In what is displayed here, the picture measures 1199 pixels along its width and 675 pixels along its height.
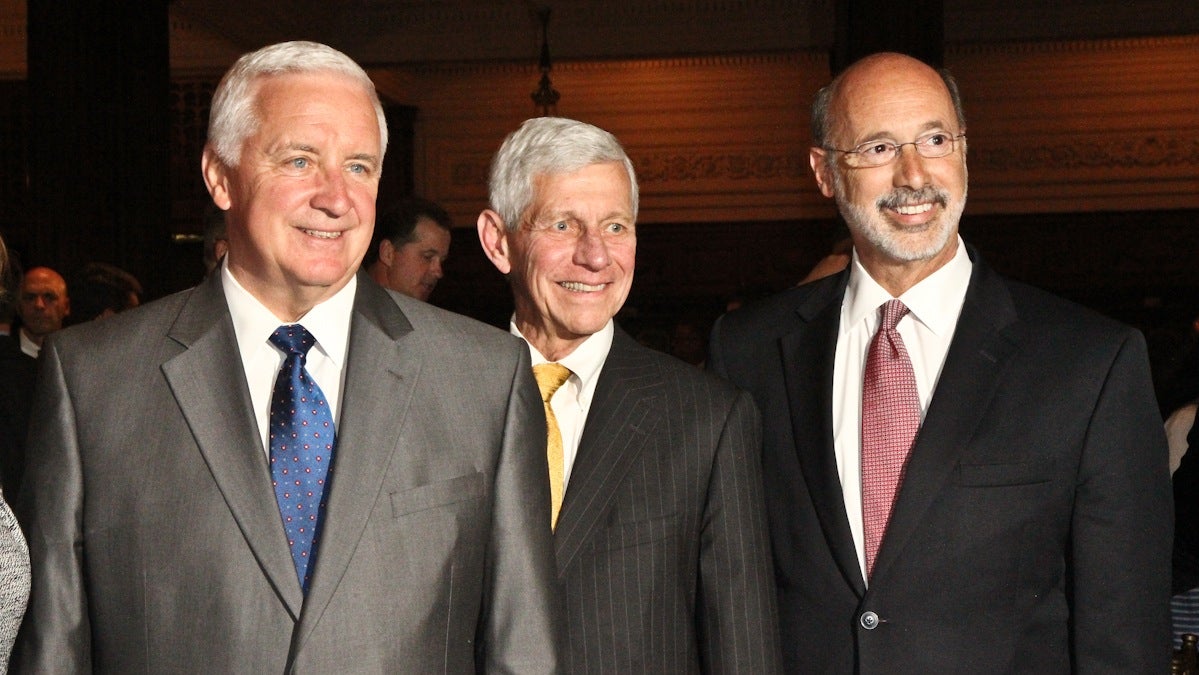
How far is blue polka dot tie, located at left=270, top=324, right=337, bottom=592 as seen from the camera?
61.1 inches

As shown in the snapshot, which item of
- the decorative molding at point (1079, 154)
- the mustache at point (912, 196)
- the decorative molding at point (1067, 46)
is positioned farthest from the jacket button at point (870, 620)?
the decorative molding at point (1067, 46)

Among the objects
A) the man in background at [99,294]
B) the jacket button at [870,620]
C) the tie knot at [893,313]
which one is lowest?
the jacket button at [870,620]

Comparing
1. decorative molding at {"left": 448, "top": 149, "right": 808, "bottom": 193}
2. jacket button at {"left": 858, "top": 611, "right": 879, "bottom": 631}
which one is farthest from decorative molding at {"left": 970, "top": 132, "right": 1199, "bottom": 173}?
jacket button at {"left": 858, "top": 611, "right": 879, "bottom": 631}

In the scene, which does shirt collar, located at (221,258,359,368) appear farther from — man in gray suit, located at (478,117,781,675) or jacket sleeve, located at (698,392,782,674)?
jacket sleeve, located at (698,392,782,674)

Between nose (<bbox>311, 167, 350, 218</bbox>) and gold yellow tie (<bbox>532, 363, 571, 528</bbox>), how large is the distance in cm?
37

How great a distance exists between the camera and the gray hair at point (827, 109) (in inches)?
85.9

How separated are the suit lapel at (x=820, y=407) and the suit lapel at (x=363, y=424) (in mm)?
650

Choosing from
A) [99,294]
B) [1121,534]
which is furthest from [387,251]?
[1121,534]

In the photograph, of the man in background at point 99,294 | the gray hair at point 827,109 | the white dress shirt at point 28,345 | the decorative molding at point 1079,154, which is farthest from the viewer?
the decorative molding at point 1079,154

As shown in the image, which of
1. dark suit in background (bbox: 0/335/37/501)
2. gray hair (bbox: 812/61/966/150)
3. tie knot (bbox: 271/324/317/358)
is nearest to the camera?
tie knot (bbox: 271/324/317/358)

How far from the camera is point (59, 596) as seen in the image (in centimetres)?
152

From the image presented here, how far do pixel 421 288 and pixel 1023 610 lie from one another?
112 inches

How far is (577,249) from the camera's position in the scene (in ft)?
6.41

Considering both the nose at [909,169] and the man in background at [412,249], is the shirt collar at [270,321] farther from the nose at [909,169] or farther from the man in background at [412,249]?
the man in background at [412,249]
